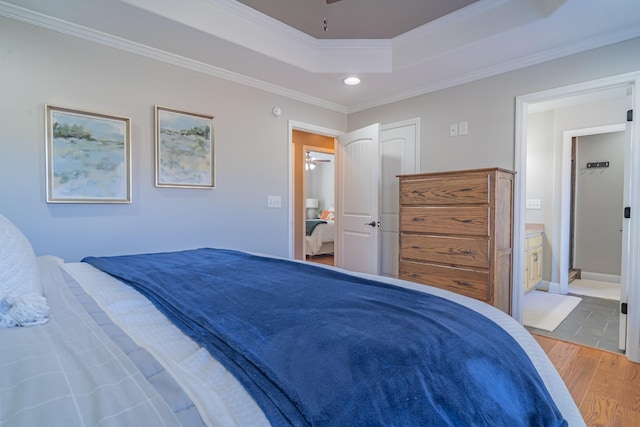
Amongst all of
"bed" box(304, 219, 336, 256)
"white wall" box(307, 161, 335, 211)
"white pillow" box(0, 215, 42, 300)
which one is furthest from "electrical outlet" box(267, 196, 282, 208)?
"white wall" box(307, 161, 335, 211)

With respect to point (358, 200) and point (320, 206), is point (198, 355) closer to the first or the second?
point (358, 200)

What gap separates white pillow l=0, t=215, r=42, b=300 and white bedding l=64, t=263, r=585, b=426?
0.19 metres

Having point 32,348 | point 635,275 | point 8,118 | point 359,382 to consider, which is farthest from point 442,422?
point 8,118

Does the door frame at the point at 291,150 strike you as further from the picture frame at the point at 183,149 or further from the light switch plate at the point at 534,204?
the light switch plate at the point at 534,204

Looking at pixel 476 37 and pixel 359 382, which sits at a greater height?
pixel 476 37

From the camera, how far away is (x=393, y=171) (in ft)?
12.6

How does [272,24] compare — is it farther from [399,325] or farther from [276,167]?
[399,325]

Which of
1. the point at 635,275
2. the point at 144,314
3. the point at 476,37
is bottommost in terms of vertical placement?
the point at 635,275

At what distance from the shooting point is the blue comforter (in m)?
0.58

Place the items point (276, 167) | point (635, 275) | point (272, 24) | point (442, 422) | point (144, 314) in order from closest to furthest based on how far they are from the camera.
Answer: point (442, 422) < point (144, 314) < point (635, 275) < point (272, 24) < point (276, 167)

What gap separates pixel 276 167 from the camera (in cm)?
353

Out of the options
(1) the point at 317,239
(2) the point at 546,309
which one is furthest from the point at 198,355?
(1) the point at 317,239

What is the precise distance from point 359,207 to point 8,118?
312 cm

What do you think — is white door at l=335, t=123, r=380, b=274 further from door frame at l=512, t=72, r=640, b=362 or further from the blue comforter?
the blue comforter
